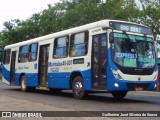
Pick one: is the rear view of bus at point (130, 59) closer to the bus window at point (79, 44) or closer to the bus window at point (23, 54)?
the bus window at point (79, 44)

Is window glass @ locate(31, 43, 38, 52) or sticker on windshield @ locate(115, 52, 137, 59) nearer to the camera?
sticker on windshield @ locate(115, 52, 137, 59)

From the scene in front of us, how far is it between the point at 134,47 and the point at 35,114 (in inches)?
223

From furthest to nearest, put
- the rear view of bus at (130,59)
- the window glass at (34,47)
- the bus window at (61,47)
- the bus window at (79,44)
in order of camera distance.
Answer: the window glass at (34,47)
the bus window at (61,47)
the bus window at (79,44)
the rear view of bus at (130,59)

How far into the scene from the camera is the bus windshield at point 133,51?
14229 mm

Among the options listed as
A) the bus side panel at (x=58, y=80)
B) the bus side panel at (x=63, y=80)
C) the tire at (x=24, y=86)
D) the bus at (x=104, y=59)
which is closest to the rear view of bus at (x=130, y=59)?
the bus at (x=104, y=59)

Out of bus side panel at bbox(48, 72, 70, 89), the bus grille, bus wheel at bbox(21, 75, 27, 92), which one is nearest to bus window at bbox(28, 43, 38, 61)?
bus wheel at bbox(21, 75, 27, 92)

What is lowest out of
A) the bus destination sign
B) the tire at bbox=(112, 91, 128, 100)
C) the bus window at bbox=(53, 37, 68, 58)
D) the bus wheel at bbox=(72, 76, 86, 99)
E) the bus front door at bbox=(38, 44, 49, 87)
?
the tire at bbox=(112, 91, 128, 100)

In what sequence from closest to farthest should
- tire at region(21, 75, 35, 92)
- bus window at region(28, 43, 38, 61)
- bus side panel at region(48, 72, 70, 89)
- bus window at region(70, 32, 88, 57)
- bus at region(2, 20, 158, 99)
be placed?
bus at region(2, 20, 158, 99) < bus window at region(70, 32, 88, 57) < bus side panel at region(48, 72, 70, 89) < bus window at region(28, 43, 38, 61) < tire at region(21, 75, 35, 92)

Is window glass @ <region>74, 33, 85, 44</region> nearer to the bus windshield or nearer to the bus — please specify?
the bus

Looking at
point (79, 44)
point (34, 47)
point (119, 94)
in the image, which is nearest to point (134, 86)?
point (119, 94)

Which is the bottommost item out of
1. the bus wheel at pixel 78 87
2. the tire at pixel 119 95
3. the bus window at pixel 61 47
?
the tire at pixel 119 95

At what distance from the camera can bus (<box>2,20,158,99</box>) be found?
14148 mm

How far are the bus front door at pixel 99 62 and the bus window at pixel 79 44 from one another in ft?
2.23

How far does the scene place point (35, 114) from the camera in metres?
10.6
